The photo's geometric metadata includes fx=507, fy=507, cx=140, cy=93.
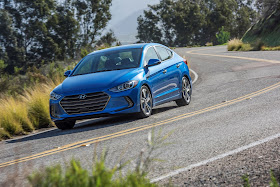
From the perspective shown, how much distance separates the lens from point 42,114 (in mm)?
12453

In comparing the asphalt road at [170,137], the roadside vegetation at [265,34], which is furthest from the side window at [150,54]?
the roadside vegetation at [265,34]

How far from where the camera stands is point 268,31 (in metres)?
44.6

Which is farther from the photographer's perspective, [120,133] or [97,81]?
[97,81]

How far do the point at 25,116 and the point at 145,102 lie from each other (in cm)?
310

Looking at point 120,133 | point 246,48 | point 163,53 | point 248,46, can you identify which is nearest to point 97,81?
point 120,133

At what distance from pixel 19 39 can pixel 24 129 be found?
189 ft

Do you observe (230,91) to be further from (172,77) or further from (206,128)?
(206,128)

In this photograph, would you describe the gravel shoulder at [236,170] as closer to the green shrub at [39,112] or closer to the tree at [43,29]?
the green shrub at [39,112]

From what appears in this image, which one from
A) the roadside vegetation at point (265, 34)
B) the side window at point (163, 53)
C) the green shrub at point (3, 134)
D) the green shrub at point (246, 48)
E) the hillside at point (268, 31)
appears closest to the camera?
the green shrub at point (3, 134)

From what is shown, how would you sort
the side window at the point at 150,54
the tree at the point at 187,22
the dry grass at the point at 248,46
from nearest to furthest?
the side window at the point at 150,54, the dry grass at the point at 248,46, the tree at the point at 187,22

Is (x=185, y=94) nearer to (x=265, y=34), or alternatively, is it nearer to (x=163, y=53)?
(x=163, y=53)

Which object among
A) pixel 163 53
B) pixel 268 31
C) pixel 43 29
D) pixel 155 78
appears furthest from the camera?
pixel 43 29

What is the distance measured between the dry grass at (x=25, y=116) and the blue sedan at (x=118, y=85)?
1.31 m

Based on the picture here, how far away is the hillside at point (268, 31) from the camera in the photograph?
41700 mm
